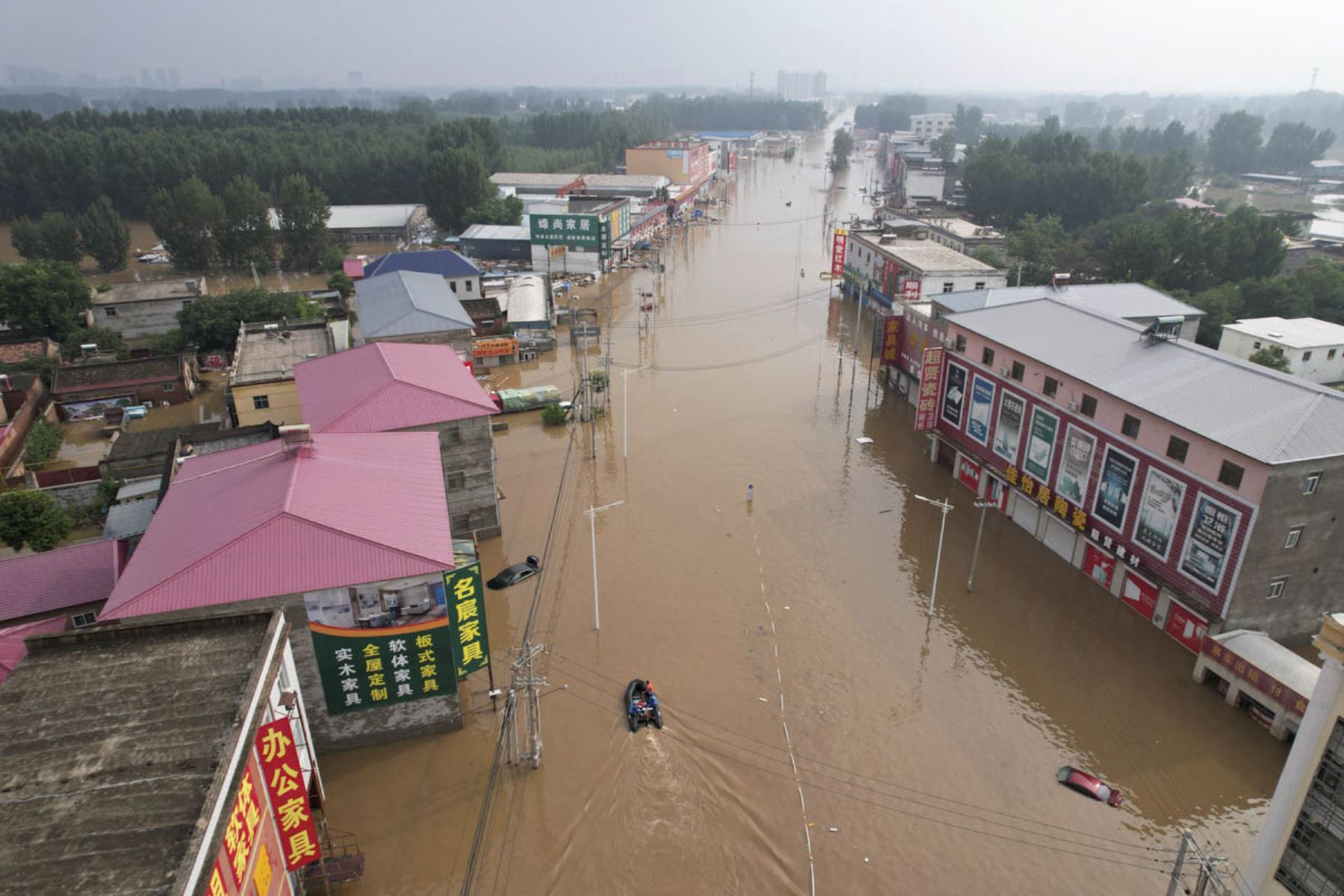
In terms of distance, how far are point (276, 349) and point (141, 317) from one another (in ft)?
61.2

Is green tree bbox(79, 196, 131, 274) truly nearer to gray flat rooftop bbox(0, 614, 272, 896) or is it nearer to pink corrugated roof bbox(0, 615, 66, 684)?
pink corrugated roof bbox(0, 615, 66, 684)

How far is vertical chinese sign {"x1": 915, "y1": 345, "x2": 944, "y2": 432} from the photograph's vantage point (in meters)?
31.3

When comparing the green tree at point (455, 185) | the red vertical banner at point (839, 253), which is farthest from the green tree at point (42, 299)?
the red vertical banner at point (839, 253)

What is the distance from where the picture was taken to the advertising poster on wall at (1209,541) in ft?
65.2

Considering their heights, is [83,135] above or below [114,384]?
above

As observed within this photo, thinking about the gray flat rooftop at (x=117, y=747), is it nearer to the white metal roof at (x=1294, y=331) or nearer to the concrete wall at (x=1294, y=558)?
the concrete wall at (x=1294, y=558)

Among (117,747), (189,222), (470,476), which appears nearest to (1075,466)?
(470,476)

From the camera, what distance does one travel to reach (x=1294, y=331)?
39.4m

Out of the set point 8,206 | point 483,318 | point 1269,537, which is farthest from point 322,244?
point 1269,537

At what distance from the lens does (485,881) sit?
15.3m

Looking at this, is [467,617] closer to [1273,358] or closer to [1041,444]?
[1041,444]

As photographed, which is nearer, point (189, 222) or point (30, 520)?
point (30, 520)

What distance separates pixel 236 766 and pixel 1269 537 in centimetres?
2200

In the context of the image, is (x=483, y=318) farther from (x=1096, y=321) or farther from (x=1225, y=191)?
(x=1225, y=191)
